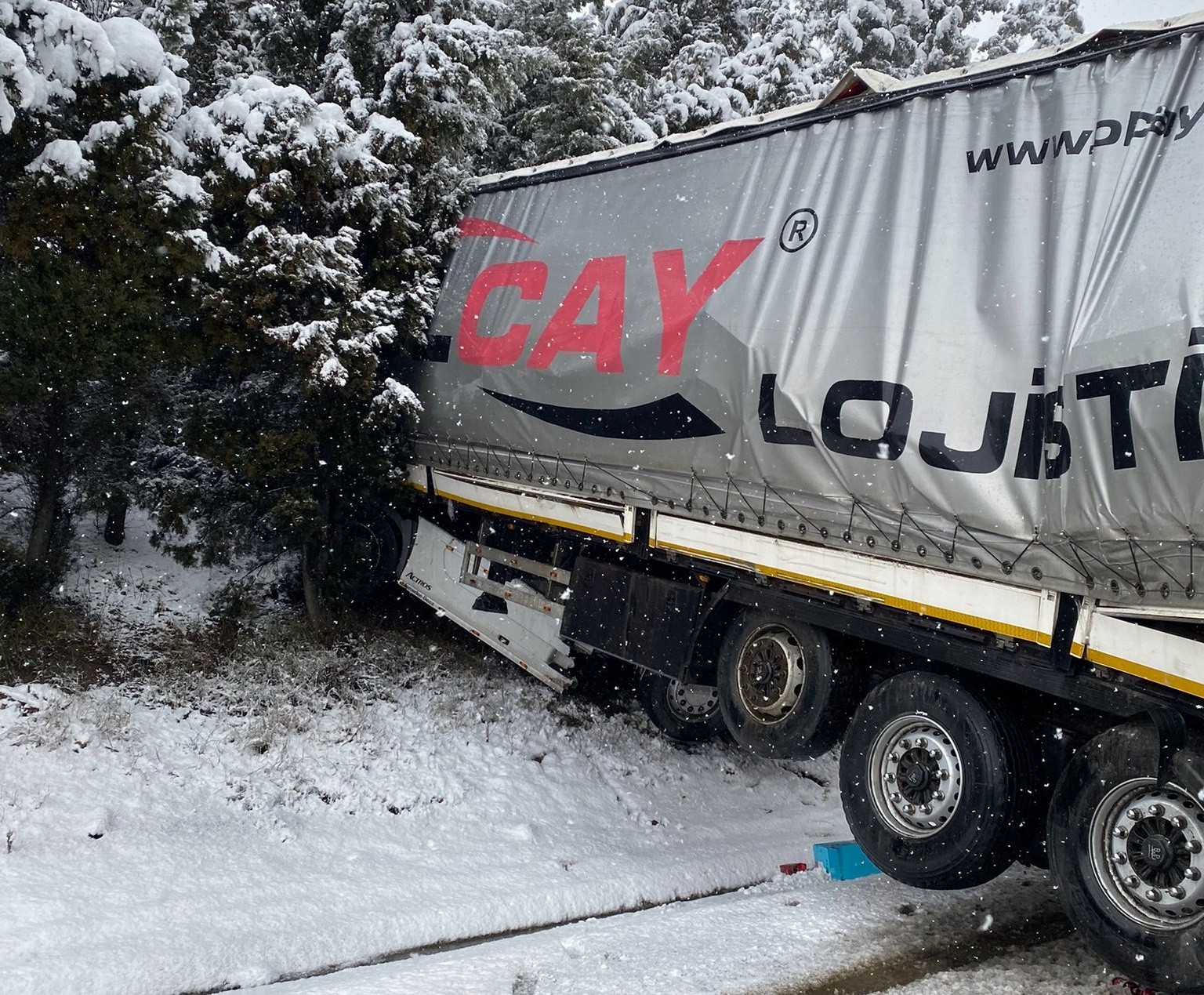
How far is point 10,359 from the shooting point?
24.7ft

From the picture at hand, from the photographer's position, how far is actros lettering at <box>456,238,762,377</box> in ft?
20.1

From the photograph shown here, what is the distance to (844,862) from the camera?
5871 millimetres

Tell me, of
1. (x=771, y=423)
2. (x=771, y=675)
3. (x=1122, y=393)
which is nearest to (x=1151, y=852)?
(x=1122, y=393)

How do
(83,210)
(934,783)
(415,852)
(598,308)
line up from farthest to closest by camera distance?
(83,210) < (598,308) < (415,852) < (934,783)

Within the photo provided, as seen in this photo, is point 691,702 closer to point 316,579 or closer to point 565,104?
point 316,579

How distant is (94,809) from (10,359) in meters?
3.74

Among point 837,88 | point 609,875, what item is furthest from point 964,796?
point 837,88

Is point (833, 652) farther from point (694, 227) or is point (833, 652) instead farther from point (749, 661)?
point (694, 227)

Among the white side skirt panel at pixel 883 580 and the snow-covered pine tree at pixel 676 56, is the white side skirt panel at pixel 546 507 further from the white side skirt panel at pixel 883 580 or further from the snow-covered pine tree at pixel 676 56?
the snow-covered pine tree at pixel 676 56

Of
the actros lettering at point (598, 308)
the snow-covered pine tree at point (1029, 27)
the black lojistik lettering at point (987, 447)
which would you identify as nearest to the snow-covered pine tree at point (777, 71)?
the snow-covered pine tree at point (1029, 27)

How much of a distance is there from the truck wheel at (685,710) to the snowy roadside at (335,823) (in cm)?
34

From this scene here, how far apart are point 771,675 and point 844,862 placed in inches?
47.9

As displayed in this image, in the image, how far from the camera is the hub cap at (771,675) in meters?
5.86

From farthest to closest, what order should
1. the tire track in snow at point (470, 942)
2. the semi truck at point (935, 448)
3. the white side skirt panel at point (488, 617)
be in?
the white side skirt panel at point (488, 617) → the tire track in snow at point (470, 942) → the semi truck at point (935, 448)
